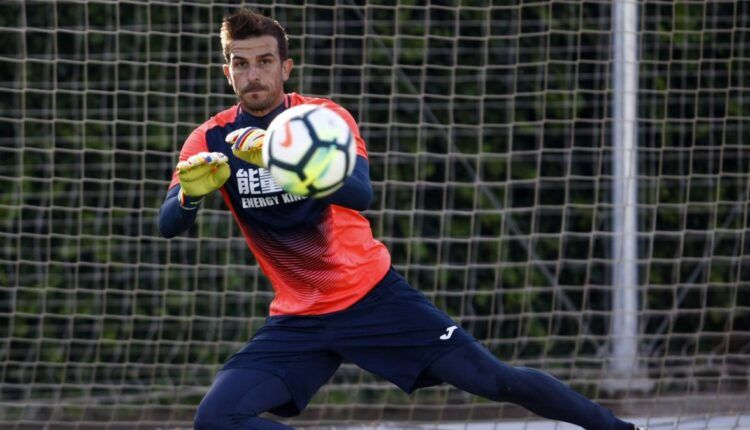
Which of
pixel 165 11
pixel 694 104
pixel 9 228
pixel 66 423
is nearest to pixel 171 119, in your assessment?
pixel 165 11

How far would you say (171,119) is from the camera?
656 centimetres

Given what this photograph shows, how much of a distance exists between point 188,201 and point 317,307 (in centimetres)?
63

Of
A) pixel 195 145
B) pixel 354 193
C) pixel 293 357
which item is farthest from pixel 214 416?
pixel 195 145

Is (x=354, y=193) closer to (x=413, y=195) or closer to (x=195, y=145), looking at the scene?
(x=195, y=145)

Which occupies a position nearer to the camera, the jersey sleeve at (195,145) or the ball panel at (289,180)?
the ball panel at (289,180)

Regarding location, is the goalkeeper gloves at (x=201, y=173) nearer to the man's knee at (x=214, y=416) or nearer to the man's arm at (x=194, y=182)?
the man's arm at (x=194, y=182)

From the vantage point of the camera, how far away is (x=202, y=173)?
3604 millimetres

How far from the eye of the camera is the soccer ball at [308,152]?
3412mm

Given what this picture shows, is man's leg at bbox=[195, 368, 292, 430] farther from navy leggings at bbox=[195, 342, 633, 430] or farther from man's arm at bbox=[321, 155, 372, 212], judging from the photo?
man's arm at bbox=[321, 155, 372, 212]

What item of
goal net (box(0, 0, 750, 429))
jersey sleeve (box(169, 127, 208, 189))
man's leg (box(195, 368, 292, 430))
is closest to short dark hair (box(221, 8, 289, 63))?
jersey sleeve (box(169, 127, 208, 189))

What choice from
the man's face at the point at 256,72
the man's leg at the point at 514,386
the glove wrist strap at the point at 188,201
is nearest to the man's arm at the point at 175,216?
the glove wrist strap at the point at 188,201

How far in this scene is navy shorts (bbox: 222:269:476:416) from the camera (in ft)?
13.2

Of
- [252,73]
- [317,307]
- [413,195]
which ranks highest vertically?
[252,73]

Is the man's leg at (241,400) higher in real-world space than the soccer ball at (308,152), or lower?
lower
